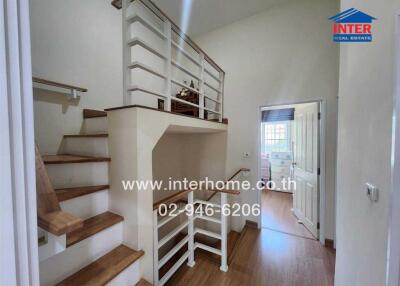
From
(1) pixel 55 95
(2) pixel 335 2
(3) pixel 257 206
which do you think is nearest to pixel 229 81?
(2) pixel 335 2

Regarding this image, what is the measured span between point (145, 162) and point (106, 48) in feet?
6.59

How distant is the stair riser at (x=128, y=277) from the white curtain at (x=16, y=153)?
785 millimetres

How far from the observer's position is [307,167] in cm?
279

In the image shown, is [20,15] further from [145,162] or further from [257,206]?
[257,206]

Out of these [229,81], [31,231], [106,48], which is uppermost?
[106,48]

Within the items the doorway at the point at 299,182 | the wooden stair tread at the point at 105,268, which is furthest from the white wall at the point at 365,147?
the wooden stair tread at the point at 105,268

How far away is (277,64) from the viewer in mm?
2713

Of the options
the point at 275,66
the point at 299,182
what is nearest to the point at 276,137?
the point at 299,182

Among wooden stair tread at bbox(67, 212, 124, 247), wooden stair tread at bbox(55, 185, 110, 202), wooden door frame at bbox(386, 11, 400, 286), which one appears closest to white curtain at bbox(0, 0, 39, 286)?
wooden stair tread at bbox(67, 212, 124, 247)

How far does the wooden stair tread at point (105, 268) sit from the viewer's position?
3.27ft

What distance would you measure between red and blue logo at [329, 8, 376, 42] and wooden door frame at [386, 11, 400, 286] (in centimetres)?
45

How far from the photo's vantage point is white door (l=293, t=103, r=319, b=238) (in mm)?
2561

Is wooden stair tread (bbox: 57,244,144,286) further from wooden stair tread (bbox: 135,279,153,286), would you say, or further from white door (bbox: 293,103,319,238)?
white door (bbox: 293,103,319,238)

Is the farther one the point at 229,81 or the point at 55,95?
the point at 229,81
